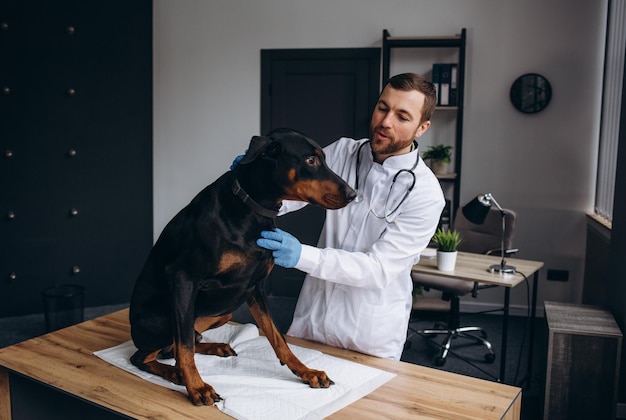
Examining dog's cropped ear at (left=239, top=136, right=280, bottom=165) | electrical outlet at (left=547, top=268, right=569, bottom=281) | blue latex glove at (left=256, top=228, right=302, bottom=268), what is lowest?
electrical outlet at (left=547, top=268, right=569, bottom=281)

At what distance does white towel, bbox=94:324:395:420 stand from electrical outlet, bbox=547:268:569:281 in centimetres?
359

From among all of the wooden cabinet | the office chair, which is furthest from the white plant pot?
the wooden cabinet

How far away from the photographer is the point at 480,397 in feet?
4.54

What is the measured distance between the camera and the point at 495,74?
15.3 ft

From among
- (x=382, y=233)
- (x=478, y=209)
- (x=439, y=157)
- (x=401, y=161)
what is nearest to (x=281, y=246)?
(x=382, y=233)

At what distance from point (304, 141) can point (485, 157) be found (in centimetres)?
366

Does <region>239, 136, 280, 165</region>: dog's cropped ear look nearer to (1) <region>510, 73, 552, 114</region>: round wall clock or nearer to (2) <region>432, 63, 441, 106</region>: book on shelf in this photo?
(2) <region>432, 63, 441, 106</region>: book on shelf

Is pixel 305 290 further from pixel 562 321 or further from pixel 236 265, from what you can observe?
pixel 562 321

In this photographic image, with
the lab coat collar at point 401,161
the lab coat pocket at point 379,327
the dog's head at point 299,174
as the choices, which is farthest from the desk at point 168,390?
the lab coat collar at point 401,161

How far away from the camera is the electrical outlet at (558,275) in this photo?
4.66 metres

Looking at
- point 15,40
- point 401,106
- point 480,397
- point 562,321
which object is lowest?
point 562,321

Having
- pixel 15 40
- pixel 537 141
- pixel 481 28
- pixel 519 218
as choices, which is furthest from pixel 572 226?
pixel 15 40

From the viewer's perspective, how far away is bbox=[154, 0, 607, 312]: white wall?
14.9ft

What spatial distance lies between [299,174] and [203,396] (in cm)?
52
